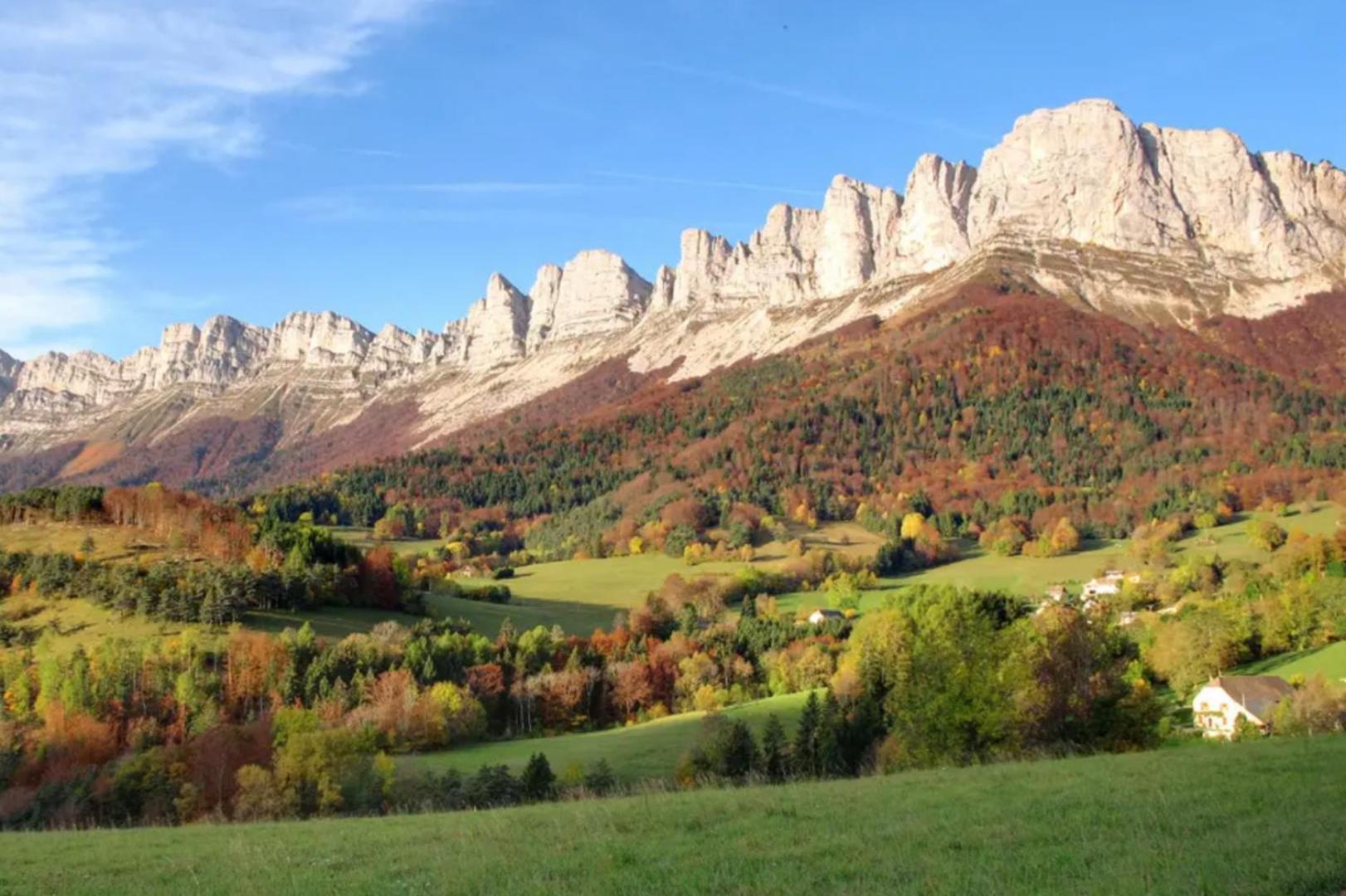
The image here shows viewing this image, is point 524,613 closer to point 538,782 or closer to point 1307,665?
point 538,782

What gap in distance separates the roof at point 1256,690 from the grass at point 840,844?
36.0m

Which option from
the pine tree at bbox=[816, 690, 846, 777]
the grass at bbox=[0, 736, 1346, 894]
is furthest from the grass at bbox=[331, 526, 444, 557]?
the grass at bbox=[0, 736, 1346, 894]

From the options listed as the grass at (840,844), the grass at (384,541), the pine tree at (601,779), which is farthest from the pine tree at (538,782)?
the grass at (384,541)

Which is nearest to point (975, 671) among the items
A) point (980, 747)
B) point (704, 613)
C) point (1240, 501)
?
point (980, 747)

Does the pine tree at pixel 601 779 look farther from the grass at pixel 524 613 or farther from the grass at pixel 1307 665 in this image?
the grass at pixel 524 613

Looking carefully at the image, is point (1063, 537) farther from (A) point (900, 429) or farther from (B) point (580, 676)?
(B) point (580, 676)

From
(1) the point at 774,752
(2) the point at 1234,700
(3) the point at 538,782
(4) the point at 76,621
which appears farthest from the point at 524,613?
(2) the point at 1234,700

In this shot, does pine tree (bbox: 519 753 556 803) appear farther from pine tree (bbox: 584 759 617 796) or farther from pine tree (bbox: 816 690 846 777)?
pine tree (bbox: 816 690 846 777)

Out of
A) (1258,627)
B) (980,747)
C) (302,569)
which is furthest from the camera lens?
(302,569)

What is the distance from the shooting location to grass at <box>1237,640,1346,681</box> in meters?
60.0

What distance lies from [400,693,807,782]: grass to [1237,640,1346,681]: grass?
30.2 meters

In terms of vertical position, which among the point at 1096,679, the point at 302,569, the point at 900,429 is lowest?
the point at 1096,679

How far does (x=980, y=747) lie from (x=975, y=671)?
8.92ft

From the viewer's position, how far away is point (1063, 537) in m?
126
